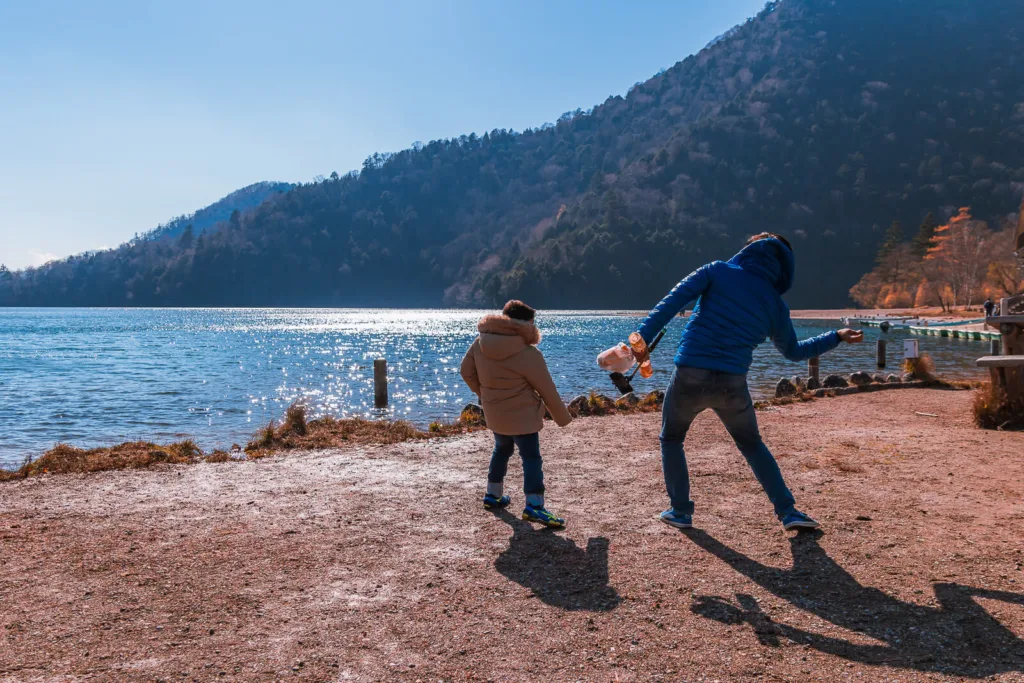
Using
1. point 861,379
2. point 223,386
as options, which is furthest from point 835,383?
point 223,386

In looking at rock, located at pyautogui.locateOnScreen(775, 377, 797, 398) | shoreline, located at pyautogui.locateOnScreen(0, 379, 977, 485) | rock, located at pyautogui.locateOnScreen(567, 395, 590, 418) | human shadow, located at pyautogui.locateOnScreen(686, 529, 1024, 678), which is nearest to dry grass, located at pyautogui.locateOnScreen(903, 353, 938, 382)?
rock, located at pyautogui.locateOnScreen(775, 377, 797, 398)

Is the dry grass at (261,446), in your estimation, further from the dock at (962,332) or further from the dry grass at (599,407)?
the dock at (962,332)

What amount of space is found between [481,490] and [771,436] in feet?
14.1

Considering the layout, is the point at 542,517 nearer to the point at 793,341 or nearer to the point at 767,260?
the point at 793,341

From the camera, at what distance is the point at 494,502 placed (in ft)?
17.9

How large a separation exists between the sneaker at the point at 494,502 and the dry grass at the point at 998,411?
22.8ft

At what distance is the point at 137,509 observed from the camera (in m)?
5.59

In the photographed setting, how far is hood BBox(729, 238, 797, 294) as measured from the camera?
4.51 m

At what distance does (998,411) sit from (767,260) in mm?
6356

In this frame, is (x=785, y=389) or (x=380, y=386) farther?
(x=380, y=386)

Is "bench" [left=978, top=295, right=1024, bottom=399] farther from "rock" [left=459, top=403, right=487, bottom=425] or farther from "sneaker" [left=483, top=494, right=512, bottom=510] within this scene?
"rock" [left=459, top=403, right=487, bottom=425]

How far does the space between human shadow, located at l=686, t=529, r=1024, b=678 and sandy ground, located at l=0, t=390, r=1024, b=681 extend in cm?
1

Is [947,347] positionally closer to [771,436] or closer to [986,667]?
[771,436]

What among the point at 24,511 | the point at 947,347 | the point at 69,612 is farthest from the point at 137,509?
the point at 947,347
